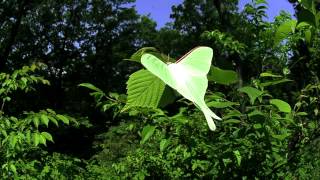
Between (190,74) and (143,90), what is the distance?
0.09 m

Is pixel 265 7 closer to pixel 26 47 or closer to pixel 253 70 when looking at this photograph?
pixel 253 70

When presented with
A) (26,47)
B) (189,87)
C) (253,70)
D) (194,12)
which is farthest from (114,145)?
(194,12)

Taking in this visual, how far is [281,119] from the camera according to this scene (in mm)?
2211

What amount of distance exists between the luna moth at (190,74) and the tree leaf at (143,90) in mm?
34

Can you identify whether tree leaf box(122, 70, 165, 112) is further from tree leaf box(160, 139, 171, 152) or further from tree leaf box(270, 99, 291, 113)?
tree leaf box(160, 139, 171, 152)

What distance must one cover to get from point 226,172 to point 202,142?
0.20 metres

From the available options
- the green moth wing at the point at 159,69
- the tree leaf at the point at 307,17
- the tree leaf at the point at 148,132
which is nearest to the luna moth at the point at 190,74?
the green moth wing at the point at 159,69

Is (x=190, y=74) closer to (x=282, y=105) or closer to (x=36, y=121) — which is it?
(x=282, y=105)

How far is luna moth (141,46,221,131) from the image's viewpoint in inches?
14.8

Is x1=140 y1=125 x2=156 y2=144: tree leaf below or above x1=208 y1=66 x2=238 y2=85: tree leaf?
above

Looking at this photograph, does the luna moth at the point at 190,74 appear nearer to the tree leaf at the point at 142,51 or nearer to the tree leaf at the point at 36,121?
the tree leaf at the point at 142,51

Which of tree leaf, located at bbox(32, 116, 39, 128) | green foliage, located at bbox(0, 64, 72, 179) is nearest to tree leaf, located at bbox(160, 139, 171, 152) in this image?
green foliage, located at bbox(0, 64, 72, 179)

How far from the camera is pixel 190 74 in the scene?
1.31ft

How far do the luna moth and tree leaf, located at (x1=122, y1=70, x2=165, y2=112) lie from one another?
34 mm
